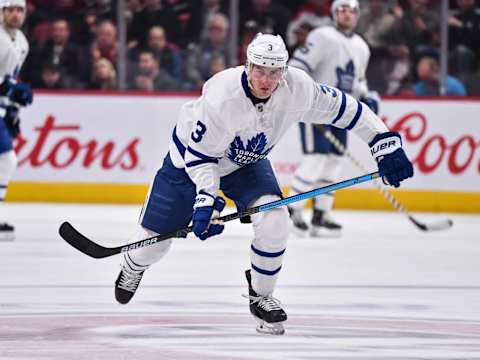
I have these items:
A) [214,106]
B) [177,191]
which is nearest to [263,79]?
[214,106]

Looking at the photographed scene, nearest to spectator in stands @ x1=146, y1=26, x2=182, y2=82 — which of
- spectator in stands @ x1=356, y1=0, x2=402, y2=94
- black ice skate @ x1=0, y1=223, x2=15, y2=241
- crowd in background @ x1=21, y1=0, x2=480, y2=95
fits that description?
crowd in background @ x1=21, y1=0, x2=480, y2=95

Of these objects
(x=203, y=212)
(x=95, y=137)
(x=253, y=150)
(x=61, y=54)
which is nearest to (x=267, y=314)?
(x=203, y=212)

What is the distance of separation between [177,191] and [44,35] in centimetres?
518

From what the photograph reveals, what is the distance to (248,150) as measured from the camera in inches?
175

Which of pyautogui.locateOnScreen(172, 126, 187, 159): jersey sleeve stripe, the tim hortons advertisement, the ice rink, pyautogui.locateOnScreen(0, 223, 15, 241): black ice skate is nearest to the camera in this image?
the ice rink

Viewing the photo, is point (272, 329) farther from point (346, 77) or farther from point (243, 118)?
point (346, 77)

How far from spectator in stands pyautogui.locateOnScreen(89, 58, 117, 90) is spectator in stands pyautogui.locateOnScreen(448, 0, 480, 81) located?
226 cm

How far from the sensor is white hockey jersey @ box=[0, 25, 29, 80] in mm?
7359

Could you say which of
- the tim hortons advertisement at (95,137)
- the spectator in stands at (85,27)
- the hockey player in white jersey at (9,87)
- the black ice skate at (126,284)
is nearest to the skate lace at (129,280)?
the black ice skate at (126,284)

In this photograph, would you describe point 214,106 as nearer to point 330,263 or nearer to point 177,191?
point 177,191

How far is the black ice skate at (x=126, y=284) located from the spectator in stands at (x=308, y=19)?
15.3 feet

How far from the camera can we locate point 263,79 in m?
4.25

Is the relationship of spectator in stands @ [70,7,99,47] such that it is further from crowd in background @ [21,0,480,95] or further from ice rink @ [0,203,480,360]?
ice rink @ [0,203,480,360]

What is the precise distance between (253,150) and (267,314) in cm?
52
